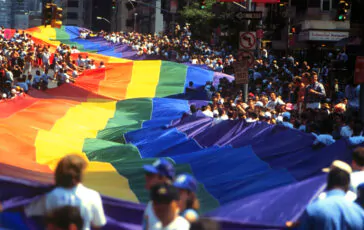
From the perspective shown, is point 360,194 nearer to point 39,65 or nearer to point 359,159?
point 359,159

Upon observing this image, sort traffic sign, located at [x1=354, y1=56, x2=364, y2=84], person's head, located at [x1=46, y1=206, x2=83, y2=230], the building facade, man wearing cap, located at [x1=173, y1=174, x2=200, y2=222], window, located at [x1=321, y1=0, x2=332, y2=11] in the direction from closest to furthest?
person's head, located at [x1=46, y1=206, x2=83, y2=230] → man wearing cap, located at [x1=173, y1=174, x2=200, y2=222] → traffic sign, located at [x1=354, y1=56, x2=364, y2=84] → window, located at [x1=321, y1=0, x2=332, y2=11] → the building facade

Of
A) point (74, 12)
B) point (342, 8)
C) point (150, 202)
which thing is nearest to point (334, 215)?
point (150, 202)

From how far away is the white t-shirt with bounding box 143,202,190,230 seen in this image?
565cm

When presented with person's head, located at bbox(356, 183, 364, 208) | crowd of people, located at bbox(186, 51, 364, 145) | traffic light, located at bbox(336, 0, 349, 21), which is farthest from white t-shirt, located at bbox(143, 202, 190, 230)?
traffic light, located at bbox(336, 0, 349, 21)

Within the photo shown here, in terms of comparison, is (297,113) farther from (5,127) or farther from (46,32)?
(46,32)

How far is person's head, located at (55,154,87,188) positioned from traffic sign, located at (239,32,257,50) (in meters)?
14.1

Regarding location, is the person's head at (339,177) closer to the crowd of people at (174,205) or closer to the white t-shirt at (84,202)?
the crowd of people at (174,205)

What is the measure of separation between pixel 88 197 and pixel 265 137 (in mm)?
7755

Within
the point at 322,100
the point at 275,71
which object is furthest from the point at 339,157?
the point at 275,71

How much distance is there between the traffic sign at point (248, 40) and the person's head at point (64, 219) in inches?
605

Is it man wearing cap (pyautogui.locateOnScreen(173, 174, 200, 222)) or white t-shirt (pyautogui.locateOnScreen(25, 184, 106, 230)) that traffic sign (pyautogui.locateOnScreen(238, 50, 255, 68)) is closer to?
white t-shirt (pyautogui.locateOnScreen(25, 184, 106, 230))

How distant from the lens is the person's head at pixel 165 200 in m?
5.53

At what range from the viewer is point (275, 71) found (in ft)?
98.8

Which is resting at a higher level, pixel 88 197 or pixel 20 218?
pixel 88 197
